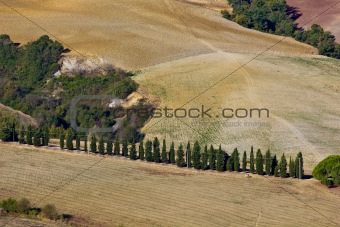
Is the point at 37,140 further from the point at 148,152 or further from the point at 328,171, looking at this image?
the point at 328,171

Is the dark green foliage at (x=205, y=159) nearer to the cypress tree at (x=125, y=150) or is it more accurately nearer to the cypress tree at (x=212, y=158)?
the cypress tree at (x=212, y=158)

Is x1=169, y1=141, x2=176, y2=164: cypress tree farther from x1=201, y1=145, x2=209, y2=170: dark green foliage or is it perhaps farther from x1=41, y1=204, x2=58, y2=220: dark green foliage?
x1=41, y1=204, x2=58, y2=220: dark green foliage

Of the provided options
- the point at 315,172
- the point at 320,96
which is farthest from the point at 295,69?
the point at 315,172

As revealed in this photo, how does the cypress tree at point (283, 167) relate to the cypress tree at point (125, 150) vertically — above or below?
below

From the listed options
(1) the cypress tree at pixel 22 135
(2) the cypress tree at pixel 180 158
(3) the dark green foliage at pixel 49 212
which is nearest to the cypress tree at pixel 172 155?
(2) the cypress tree at pixel 180 158

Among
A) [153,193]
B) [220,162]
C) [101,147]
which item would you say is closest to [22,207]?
[153,193]

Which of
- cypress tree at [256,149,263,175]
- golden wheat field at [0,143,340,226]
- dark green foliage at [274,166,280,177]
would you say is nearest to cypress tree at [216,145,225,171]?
golden wheat field at [0,143,340,226]
